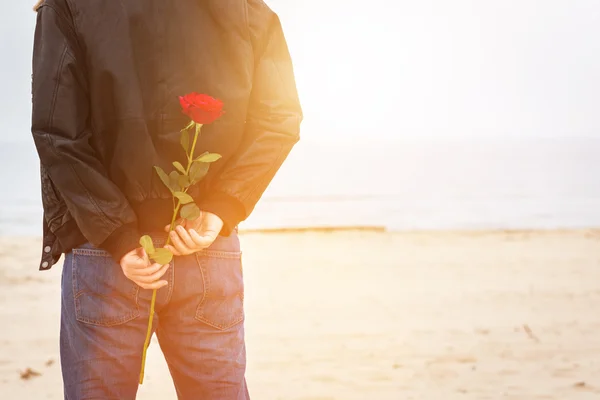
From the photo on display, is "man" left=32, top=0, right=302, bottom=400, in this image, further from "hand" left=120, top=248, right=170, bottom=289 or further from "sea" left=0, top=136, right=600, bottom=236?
"sea" left=0, top=136, right=600, bottom=236

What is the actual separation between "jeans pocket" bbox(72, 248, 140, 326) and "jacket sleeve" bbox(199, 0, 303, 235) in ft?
0.64

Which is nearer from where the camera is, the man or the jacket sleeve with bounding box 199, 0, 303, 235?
the man

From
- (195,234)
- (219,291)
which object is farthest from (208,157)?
(219,291)

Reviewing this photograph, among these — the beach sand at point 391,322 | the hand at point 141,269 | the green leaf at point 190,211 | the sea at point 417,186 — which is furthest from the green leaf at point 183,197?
the sea at point 417,186

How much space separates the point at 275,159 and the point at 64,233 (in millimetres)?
405

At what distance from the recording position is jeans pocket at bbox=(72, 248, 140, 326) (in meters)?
1.31

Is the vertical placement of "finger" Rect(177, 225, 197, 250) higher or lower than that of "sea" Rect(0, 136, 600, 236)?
higher

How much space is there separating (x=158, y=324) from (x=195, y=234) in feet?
0.64

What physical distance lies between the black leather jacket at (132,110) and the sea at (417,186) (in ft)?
25.4

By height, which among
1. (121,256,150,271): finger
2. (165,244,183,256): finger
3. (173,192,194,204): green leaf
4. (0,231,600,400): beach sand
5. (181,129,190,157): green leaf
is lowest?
(0,231,600,400): beach sand

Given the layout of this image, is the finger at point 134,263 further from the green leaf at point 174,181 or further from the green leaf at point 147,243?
the green leaf at point 174,181

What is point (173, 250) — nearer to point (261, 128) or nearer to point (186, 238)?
point (186, 238)

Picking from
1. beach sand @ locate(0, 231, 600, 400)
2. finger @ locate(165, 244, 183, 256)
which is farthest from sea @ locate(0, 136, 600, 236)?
finger @ locate(165, 244, 183, 256)

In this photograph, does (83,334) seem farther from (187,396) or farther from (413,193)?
(413,193)
